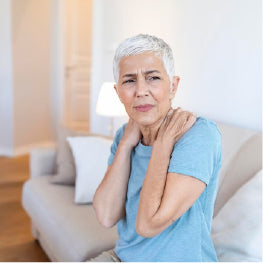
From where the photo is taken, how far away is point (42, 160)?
266 cm

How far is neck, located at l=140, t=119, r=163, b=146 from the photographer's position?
3.74ft

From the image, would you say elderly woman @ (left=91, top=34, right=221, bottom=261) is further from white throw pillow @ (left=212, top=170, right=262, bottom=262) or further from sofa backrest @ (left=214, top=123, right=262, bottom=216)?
sofa backrest @ (left=214, top=123, right=262, bottom=216)

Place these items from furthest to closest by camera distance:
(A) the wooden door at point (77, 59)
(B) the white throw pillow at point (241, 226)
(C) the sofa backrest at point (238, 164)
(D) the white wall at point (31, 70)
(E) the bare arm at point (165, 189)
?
(A) the wooden door at point (77, 59)
(D) the white wall at point (31, 70)
(C) the sofa backrest at point (238, 164)
(B) the white throw pillow at point (241, 226)
(E) the bare arm at point (165, 189)

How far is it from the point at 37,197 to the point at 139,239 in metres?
1.31

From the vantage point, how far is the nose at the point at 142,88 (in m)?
1.04

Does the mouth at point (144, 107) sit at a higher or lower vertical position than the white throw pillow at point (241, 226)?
higher

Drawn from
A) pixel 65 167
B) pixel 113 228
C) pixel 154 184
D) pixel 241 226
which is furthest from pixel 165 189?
pixel 65 167

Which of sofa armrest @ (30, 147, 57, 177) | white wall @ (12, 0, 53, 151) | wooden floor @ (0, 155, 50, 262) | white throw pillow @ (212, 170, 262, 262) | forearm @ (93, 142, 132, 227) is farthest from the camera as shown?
white wall @ (12, 0, 53, 151)

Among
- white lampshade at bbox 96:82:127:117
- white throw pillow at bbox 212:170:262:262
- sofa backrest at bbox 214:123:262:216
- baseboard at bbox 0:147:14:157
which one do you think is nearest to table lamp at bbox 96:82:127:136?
white lampshade at bbox 96:82:127:117

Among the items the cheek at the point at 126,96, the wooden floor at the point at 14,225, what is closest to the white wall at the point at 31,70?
the wooden floor at the point at 14,225

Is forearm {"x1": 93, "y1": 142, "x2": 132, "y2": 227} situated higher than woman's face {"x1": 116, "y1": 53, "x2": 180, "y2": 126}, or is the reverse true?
woman's face {"x1": 116, "y1": 53, "x2": 180, "y2": 126}

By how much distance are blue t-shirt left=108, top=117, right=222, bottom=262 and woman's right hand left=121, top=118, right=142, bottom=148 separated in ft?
0.27

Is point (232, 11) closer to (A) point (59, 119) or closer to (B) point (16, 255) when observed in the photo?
(B) point (16, 255)

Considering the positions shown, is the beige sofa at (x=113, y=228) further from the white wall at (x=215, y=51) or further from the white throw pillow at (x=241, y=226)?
the white wall at (x=215, y=51)
